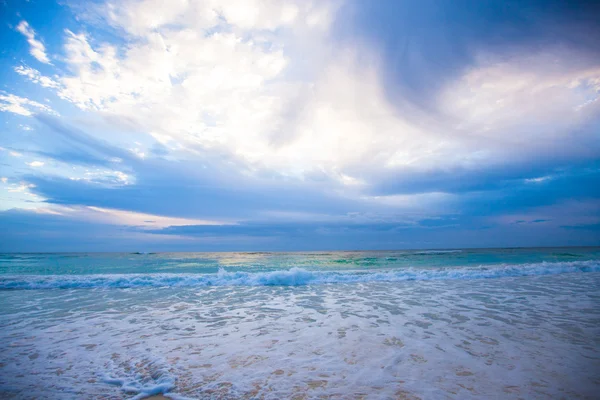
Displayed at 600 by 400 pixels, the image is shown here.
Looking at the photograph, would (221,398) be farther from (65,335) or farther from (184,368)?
(65,335)

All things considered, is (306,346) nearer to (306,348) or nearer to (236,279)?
(306,348)

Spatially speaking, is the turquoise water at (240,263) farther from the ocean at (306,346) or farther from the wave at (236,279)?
the ocean at (306,346)

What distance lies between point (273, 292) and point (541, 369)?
433 inches

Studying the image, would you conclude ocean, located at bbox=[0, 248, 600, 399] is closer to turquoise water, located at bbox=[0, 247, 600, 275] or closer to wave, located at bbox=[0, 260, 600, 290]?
wave, located at bbox=[0, 260, 600, 290]

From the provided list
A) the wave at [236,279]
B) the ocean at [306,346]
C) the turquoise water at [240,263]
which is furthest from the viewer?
the turquoise water at [240,263]

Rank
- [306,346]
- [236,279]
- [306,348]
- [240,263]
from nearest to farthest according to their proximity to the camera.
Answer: [306,348] < [306,346] < [236,279] < [240,263]

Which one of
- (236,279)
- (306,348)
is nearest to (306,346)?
(306,348)

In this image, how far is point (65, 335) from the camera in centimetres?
700

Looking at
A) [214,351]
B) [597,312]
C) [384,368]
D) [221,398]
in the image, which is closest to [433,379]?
[384,368]

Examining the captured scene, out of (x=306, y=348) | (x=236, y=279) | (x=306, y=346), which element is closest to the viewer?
(x=306, y=348)

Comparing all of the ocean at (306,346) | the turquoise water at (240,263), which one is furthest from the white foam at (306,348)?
the turquoise water at (240,263)

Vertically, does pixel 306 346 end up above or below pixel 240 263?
above

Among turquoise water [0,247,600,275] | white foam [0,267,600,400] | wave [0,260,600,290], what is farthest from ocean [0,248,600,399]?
turquoise water [0,247,600,275]

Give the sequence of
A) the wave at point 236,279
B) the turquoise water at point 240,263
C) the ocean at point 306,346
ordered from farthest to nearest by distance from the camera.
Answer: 1. the turquoise water at point 240,263
2. the wave at point 236,279
3. the ocean at point 306,346
